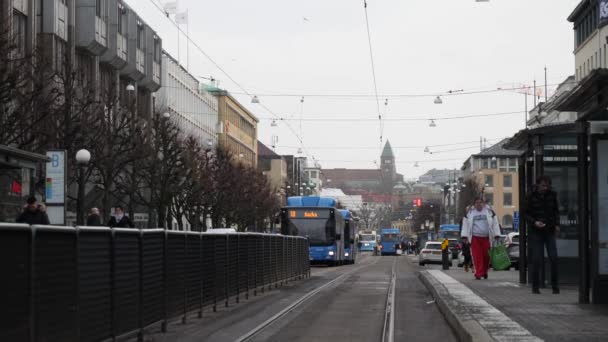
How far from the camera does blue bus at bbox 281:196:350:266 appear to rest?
54.1 m

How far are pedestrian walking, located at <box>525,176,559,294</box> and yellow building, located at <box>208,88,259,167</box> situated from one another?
308 feet

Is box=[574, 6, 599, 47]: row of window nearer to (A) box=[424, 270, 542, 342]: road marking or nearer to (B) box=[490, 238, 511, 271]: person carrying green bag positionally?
(B) box=[490, 238, 511, 271]: person carrying green bag

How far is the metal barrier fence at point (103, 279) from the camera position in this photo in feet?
28.8

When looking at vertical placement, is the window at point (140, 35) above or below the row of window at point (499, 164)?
above

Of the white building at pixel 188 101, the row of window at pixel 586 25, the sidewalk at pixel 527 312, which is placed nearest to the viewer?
the sidewalk at pixel 527 312

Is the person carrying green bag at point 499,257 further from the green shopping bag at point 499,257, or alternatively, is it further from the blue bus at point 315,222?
the blue bus at point 315,222

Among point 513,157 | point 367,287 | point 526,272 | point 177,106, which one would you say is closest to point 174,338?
point 526,272

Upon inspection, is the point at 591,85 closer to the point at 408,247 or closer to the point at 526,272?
the point at 526,272

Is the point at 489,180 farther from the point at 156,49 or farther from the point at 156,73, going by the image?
the point at 156,73

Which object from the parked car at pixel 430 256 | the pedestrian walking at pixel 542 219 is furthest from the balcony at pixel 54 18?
the pedestrian walking at pixel 542 219

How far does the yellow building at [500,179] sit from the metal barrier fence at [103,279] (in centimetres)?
15048

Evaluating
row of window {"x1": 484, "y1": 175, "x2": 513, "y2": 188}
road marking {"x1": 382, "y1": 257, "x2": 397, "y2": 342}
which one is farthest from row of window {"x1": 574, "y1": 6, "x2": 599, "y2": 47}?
road marking {"x1": 382, "y1": 257, "x2": 397, "y2": 342}

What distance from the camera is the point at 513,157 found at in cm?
17025

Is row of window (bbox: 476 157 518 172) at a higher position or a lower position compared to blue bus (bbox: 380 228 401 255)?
higher
